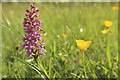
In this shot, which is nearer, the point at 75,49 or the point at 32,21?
the point at 32,21

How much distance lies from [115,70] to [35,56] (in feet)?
1.95

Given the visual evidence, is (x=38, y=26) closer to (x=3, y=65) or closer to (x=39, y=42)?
(x=39, y=42)

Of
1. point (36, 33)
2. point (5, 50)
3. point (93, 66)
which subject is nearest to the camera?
point (36, 33)

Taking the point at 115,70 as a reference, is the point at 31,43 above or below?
above

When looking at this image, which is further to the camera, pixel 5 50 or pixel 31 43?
pixel 5 50

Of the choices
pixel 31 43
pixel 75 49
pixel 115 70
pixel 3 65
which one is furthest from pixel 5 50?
pixel 31 43

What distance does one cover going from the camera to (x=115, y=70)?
67.2 inches

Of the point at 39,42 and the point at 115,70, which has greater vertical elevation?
the point at 39,42

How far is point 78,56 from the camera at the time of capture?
205 centimetres

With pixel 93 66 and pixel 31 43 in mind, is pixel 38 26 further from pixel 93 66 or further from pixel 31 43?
pixel 93 66

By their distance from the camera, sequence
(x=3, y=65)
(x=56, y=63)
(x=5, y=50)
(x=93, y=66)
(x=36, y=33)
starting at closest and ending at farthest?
(x=36, y=33) → (x=93, y=66) → (x=56, y=63) → (x=3, y=65) → (x=5, y=50)

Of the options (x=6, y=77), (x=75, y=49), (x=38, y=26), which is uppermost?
(x=38, y=26)

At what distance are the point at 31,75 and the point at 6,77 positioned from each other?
0.51ft

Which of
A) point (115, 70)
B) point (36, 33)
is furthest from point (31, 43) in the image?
point (115, 70)
